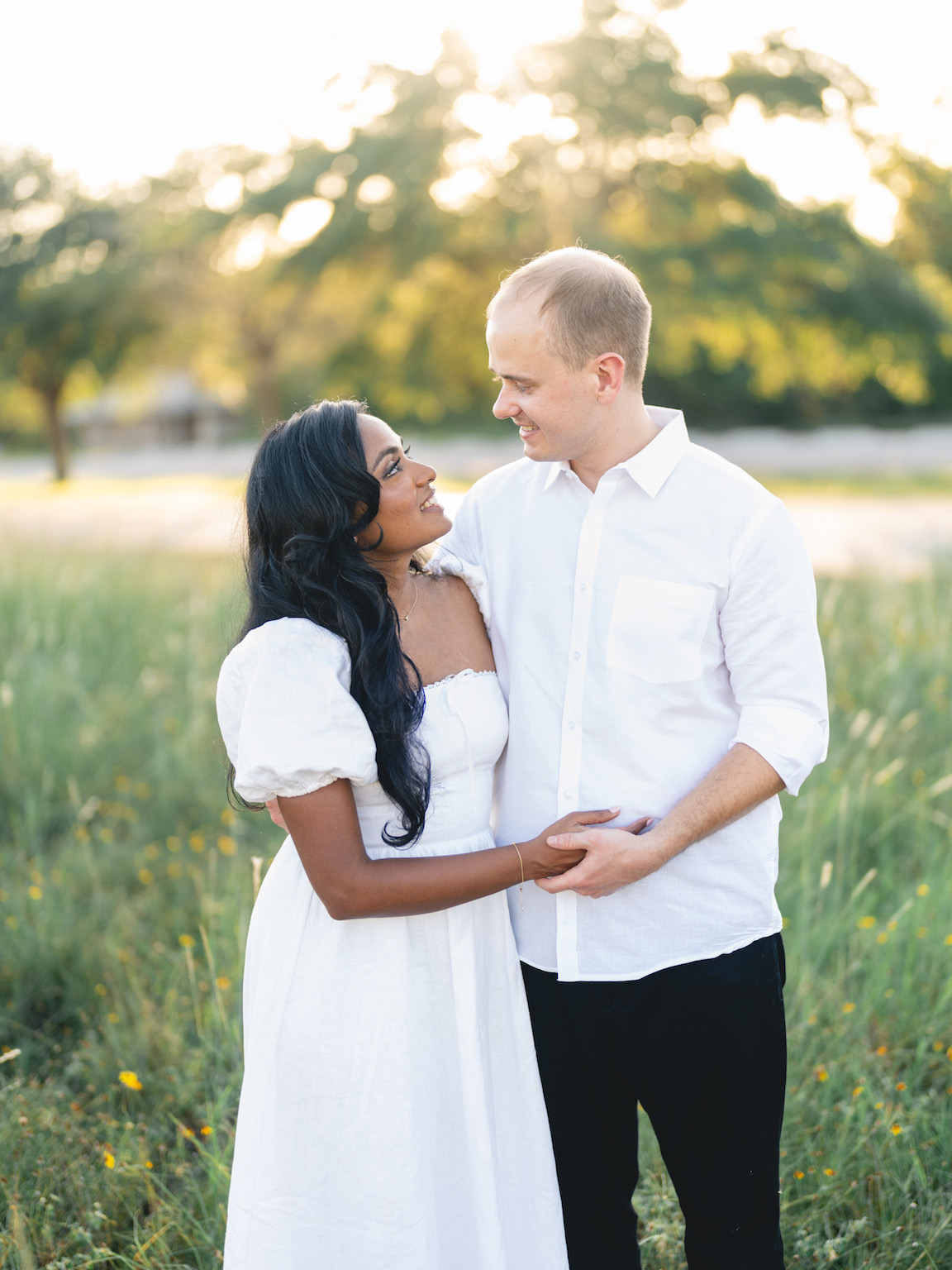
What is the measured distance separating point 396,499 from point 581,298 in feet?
1.74

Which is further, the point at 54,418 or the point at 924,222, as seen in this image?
the point at 54,418

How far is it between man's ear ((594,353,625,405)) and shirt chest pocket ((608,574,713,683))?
15.1 inches

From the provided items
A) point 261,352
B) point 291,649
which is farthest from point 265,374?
point 291,649

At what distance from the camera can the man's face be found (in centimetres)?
211

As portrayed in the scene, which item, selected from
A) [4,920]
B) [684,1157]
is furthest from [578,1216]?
[4,920]

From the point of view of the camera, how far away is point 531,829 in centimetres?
221

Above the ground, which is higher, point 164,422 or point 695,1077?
point 695,1077

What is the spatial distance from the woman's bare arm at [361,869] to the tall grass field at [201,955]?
537mm

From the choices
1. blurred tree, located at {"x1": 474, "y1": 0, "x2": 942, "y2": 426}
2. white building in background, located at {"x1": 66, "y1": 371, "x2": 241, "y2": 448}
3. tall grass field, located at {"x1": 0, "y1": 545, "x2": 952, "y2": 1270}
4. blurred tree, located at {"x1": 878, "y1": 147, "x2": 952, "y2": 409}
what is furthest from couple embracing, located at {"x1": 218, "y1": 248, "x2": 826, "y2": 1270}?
white building in background, located at {"x1": 66, "y1": 371, "x2": 241, "y2": 448}

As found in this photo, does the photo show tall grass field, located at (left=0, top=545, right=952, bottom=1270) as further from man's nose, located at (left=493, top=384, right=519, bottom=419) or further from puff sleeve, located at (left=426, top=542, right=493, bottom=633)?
man's nose, located at (left=493, top=384, right=519, bottom=419)

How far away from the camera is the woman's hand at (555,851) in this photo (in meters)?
1.98

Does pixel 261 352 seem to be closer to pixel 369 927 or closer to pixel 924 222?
pixel 924 222

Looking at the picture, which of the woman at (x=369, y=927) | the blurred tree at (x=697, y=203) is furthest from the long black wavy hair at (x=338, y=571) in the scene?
the blurred tree at (x=697, y=203)

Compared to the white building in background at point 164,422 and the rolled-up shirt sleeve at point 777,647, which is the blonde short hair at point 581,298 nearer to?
the rolled-up shirt sleeve at point 777,647
